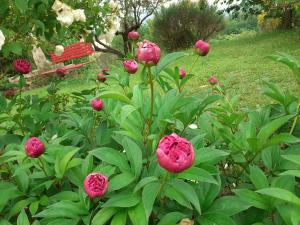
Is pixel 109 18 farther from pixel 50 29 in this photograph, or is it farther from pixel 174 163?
pixel 174 163

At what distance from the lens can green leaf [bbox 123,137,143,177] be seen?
1.14 m

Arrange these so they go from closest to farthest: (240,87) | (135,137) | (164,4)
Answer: (135,137) → (240,87) → (164,4)

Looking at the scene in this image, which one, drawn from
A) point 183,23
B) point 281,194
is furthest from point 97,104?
point 183,23

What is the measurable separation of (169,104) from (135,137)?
0.47 ft

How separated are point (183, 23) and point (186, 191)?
38.8 ft

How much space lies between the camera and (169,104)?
1.31 m

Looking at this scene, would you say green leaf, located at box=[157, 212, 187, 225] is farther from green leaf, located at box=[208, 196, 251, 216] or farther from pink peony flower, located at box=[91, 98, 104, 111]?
pink peony flower, located at box=[91, 98, 104, 111]

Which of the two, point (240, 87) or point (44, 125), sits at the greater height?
point (44, 125)

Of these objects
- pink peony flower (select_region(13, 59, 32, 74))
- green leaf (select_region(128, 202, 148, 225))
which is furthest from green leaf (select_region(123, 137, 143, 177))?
pink peony flower (select_region(13, 59, 32, 74))

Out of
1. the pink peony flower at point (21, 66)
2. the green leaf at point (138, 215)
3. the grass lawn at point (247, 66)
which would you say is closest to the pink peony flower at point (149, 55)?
the green leaf at point (138, 215)

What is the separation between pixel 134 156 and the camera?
1165 millimetres

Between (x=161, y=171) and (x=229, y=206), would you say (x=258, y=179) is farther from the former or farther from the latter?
(x=161, y=171)

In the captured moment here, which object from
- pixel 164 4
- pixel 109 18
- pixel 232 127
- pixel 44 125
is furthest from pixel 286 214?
pixel 164 4

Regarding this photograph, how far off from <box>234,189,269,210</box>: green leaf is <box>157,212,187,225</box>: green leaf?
15cm
